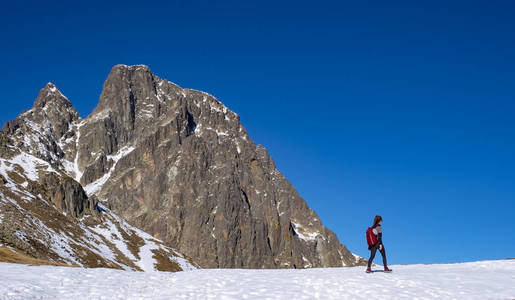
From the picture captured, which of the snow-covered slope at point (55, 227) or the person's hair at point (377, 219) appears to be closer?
the person's hair at point (377, 219)

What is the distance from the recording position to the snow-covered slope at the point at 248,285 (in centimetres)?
2264

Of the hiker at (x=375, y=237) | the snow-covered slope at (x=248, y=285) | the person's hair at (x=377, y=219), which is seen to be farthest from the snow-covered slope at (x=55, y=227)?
the person's hair at (x=377, y=219)

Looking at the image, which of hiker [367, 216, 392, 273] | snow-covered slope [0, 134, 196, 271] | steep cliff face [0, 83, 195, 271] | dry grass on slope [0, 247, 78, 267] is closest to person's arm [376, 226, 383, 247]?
hiker [367, 216, 392, 273]

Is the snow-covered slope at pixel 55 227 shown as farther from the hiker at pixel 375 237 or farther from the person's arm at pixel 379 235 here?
the person's arm at pixel 379 235

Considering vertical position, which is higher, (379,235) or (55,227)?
(55,227)

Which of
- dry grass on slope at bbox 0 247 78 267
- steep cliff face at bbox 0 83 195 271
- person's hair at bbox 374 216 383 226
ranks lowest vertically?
dry grass on slope at bbox 0 247 78 267

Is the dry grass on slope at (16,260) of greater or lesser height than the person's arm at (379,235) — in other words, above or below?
below

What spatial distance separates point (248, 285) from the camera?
24.7 m

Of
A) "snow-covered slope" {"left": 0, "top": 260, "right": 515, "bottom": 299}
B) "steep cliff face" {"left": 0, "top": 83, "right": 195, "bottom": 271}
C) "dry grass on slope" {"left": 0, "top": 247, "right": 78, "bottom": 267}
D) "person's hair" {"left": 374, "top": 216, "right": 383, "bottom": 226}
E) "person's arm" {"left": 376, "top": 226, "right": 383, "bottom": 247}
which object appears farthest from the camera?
"steep cliff face" {"left": 0, "top": 83, "right": 195, "bottom": 271}

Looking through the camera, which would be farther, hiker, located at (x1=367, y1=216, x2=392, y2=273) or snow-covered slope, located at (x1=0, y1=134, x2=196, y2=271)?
snow-covered slope, located at (x1=0, y1=134, x2=196, y2=271)

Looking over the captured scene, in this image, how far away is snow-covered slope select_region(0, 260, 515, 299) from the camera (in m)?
22.6

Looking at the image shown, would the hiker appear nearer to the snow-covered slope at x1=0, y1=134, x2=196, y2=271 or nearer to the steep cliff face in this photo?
the snow-covered slope at x1=0, y1=134, x2=196, y2=271

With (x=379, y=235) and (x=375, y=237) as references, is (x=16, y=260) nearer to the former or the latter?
(x=375, y=237)

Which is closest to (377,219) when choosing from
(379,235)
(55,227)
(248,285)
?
(379,235)
